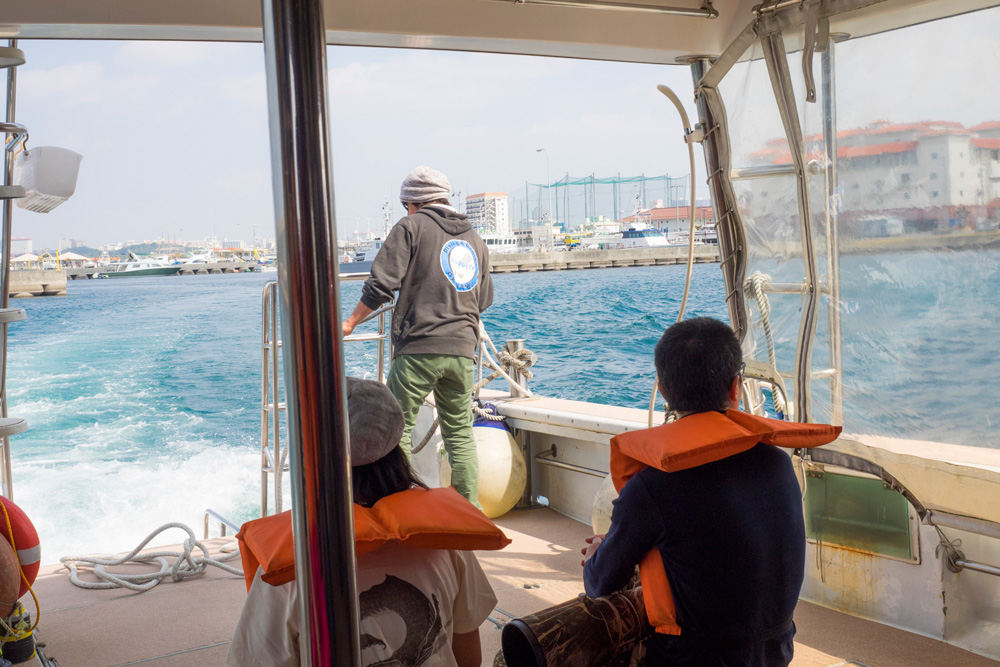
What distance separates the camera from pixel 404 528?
1.25m

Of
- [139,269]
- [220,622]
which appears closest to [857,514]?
[220,622]

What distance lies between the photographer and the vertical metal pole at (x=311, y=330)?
1.32ft

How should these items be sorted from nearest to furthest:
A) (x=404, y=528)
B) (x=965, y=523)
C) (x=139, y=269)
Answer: (x=404, y=528), (x=965, y=523), (x=139, y=269)

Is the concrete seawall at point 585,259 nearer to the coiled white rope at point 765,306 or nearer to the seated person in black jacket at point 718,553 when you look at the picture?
the coiled white rope at point 765,306

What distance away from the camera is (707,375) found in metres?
1.45

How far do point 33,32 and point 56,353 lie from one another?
20508 millimetres

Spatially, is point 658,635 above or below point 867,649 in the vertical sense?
above

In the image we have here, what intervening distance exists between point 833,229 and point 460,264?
138 centimetres

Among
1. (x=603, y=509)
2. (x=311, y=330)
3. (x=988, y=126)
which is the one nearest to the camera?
(x=311, y=330)

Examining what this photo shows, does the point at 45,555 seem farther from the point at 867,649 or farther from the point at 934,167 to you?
the point at 934,167

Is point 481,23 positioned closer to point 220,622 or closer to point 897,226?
point 897,226

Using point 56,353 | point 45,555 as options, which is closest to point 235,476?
point 45,555

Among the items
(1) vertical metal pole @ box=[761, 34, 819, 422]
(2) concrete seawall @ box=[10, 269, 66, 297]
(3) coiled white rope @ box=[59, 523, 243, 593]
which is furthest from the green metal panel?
(2) concrete seawall @ box=[10, 269, 66, 297]

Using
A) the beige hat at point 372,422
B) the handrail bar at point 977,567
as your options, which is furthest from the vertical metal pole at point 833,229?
the beige hat at point 372,422
